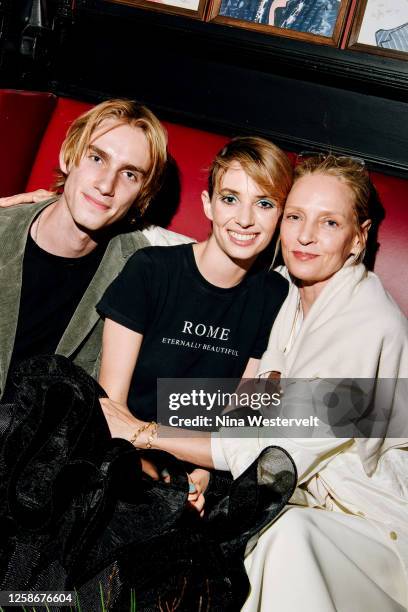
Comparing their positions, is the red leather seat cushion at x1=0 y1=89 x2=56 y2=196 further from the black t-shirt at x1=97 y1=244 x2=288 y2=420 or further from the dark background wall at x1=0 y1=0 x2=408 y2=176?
the black t-shirt at x1=97 y1=244 x2=288 y2=420

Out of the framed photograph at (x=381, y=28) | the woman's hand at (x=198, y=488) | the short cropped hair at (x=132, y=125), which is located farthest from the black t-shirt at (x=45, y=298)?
the framed photograph at (x=381, y=28)

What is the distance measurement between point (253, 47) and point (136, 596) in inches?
83.3

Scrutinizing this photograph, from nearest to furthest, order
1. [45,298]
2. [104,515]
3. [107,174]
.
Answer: [104,515]
[107,174]
[45,298]

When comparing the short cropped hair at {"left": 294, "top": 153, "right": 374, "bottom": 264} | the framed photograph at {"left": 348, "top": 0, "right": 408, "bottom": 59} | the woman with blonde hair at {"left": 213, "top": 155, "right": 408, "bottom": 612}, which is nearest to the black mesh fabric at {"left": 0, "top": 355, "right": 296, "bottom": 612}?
the woman with blonde hair at {"left": 213, "top": 155, "right": 408, "bottom": 612}

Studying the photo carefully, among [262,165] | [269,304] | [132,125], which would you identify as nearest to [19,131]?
[132,125]

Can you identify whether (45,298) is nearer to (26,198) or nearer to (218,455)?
(26,198)

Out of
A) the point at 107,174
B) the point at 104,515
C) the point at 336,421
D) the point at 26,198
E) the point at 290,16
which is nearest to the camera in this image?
the point at 104,515

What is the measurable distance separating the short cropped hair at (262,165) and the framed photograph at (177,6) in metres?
0.98

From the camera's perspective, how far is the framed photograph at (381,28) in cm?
239

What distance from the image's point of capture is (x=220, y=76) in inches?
105

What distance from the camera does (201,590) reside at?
132 centimetres

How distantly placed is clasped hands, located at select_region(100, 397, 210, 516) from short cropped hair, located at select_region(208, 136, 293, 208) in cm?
75

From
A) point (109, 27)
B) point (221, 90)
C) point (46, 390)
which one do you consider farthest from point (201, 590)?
point (109, 27)

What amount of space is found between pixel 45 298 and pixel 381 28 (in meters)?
1.67
